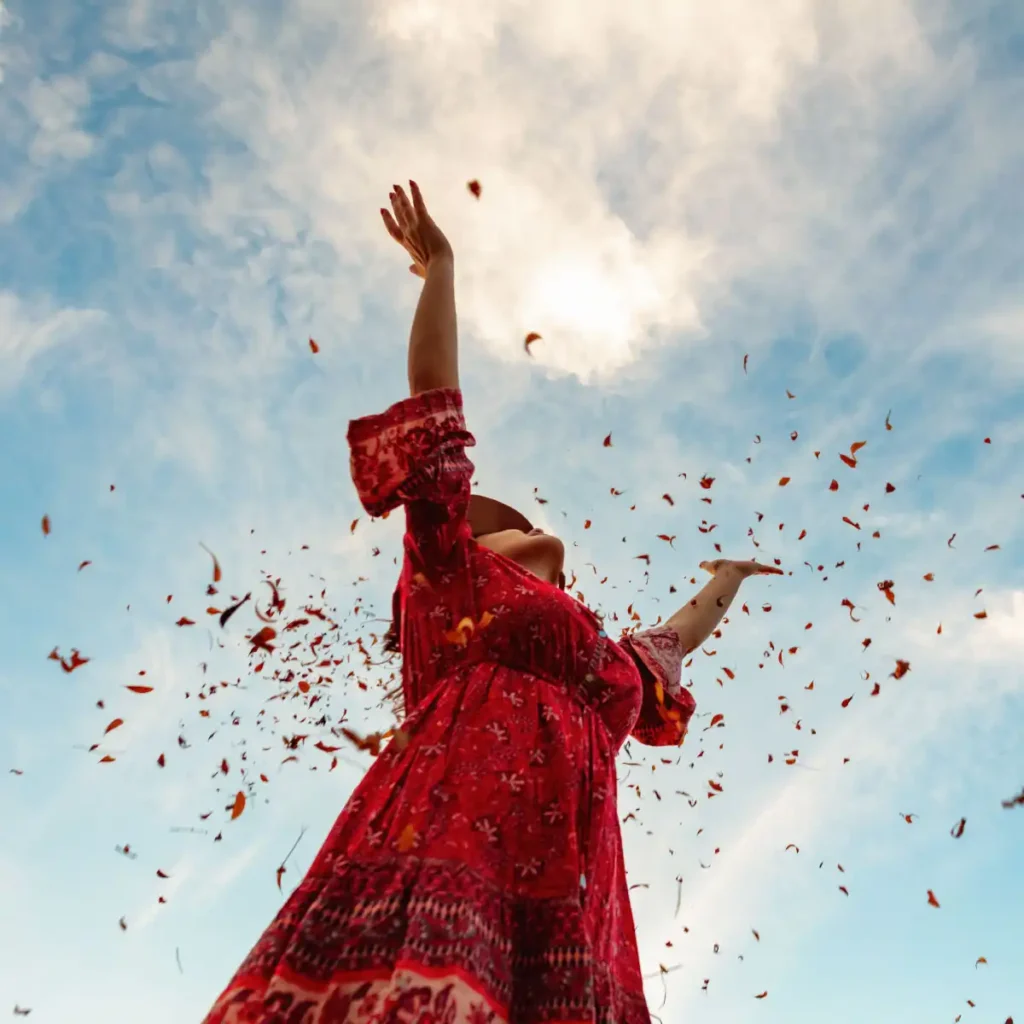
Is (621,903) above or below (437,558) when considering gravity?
below

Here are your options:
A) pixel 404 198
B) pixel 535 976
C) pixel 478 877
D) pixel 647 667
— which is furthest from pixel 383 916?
pixel 404 198

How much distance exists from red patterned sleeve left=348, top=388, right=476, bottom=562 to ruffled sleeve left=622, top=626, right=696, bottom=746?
1658mm

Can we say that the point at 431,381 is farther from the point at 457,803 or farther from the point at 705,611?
the point at 705,611

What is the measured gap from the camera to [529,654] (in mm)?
3164

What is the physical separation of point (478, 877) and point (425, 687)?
2.93 feet

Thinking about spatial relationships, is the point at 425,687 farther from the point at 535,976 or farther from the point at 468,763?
the point at 535,976

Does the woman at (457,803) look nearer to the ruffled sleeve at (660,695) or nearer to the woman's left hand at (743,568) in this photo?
the ruffled sleeve at (660,695)

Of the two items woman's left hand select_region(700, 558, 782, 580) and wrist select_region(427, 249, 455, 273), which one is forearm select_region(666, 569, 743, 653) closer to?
woman's left hand select_region(700, 558, 782, 580)

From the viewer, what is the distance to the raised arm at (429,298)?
3.19 m

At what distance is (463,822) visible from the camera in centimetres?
261

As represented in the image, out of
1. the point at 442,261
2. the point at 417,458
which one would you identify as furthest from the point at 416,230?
the point at 417,458

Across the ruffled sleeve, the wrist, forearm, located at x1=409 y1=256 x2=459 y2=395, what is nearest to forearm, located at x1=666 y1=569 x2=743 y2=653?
the ruffled sleeve

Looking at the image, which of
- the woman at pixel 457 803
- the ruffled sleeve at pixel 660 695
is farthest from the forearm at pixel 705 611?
the woman at pixel 457 803

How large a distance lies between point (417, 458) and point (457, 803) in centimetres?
113
